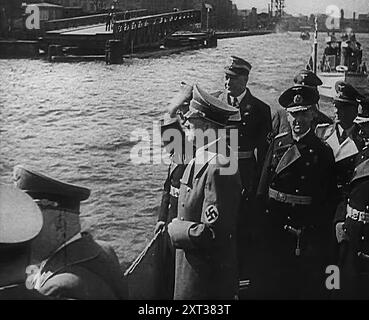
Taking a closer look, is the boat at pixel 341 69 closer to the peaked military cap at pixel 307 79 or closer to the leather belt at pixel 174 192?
the peaked military cap at pixel 307 79

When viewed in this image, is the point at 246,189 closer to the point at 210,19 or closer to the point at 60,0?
the point at 210,19

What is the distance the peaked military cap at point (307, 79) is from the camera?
240 centimetres

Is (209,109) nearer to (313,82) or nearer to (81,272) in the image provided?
(313,82)

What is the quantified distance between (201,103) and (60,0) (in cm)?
73

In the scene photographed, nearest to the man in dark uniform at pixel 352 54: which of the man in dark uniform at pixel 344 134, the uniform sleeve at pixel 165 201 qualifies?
the man in dark uniform at pixel 344 134

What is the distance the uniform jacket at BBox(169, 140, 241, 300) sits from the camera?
2.06 m

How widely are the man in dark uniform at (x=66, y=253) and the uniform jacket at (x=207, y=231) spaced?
23 cm

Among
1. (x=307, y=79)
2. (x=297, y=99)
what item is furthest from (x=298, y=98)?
(x=307, y=79)

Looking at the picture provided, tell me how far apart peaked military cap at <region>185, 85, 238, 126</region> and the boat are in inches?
18.9

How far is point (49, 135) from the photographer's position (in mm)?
2350

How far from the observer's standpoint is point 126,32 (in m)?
2.46

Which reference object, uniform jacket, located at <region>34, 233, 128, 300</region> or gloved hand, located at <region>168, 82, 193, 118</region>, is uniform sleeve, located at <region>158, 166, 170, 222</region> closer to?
gloved hand, located at <region>168, 82, 193, 118</region>

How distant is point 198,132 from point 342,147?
1.79ft
